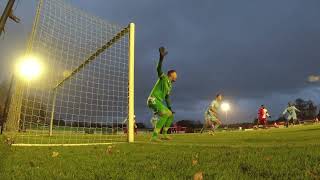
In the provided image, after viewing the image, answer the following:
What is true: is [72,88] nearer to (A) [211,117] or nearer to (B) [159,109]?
(B) [159,109]

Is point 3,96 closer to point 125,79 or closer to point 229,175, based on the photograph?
point 125,79

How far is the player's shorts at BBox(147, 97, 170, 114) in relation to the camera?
10430 millimetres

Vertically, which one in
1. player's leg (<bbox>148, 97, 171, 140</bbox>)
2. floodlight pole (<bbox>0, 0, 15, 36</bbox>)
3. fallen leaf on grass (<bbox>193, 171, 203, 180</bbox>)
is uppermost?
player's leg (<bbox>148, 97, 171, 140</bbox>)

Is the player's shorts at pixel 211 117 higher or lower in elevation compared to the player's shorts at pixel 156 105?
higher

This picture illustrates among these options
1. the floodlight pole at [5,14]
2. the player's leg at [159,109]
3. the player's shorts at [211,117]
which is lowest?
the floodlight pole at [5,14]

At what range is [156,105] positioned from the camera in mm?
10414

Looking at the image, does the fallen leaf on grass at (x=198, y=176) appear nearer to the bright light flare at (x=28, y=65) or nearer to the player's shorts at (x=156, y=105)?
the player's shorts at (x=156, y=105)

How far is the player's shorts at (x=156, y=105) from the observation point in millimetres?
10430

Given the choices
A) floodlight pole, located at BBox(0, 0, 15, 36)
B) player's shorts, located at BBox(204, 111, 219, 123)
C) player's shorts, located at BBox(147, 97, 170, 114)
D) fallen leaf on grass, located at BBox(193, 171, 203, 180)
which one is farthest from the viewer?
player's shorts, located at BBox(204, 111, 219, 123)

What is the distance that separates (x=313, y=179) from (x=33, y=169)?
3220mm

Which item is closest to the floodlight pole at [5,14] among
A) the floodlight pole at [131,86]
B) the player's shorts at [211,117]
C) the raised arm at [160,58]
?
the raised arm at [160,58]

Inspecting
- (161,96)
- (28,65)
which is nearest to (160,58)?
(161,96)

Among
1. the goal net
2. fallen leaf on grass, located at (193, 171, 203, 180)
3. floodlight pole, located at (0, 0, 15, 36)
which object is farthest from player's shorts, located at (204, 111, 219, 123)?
floodlight pole, located at (0, 0, 15, 36)

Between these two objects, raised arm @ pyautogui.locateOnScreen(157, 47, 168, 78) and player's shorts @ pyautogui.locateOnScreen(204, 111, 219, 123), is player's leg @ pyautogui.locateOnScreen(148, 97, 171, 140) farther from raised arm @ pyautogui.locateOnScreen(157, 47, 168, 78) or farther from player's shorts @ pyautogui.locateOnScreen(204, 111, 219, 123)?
player's shorts @ pyautogui.locateOnScreen(204, 111, 219, 123)
